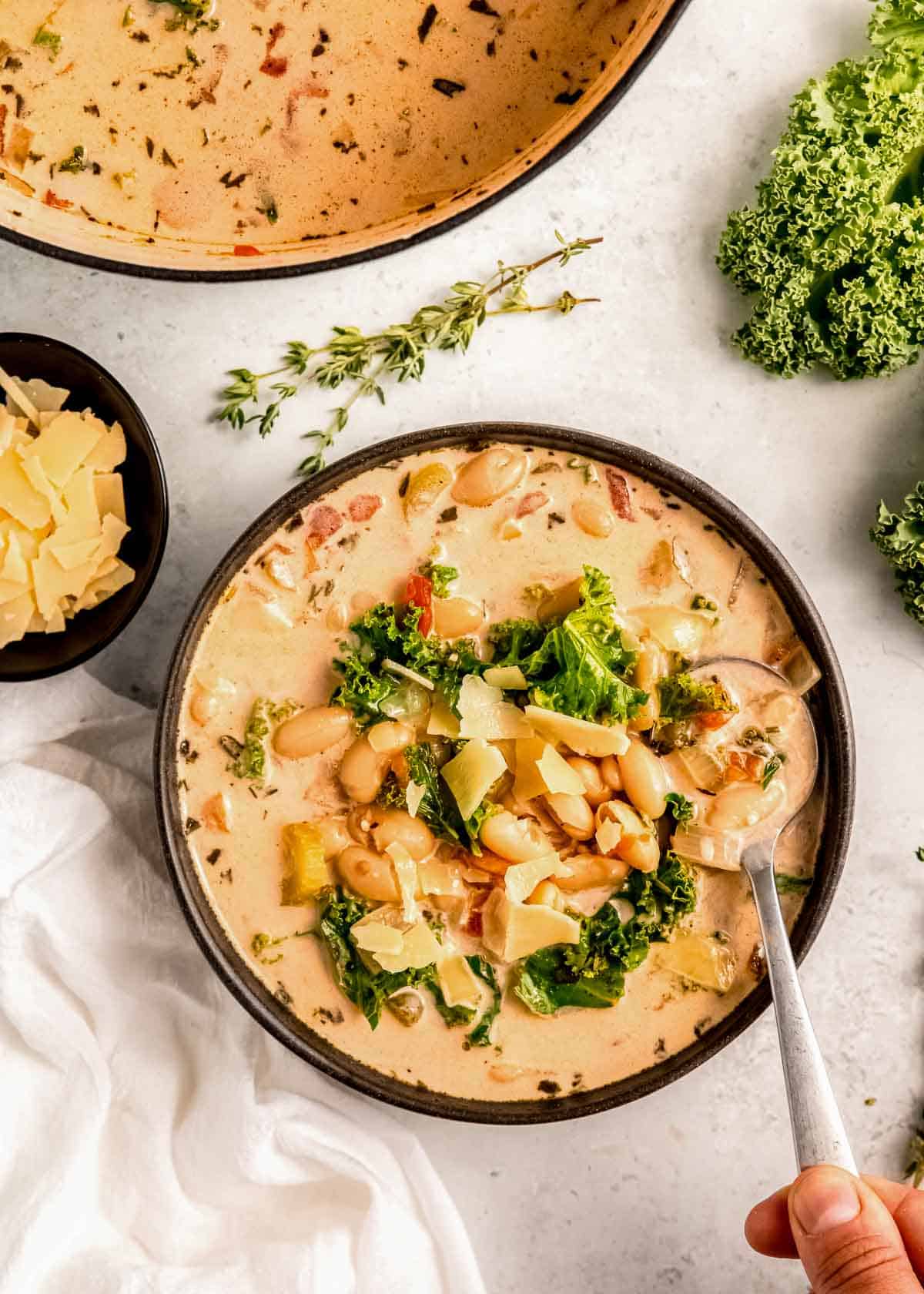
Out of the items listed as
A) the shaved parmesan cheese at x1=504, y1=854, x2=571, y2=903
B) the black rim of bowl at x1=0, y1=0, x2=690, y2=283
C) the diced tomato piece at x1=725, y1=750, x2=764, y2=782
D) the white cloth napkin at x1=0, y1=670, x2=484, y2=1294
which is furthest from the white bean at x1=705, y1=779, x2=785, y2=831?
the black rim of bowl at x1=0, y1=0, x2=690, y2=283

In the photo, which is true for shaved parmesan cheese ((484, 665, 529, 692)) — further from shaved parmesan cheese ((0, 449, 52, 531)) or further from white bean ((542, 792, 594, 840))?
shaved parmesan cheese ((0, 449, 52, 531))

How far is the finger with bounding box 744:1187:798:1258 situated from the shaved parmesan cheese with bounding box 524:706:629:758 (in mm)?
719

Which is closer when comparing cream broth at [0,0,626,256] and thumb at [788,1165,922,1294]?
thumb at [788,1165,922,1294]

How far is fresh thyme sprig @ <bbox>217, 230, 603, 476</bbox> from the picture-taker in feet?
6.70

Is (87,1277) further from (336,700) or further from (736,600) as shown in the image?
(736,600)

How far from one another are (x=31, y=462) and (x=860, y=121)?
4.72ft

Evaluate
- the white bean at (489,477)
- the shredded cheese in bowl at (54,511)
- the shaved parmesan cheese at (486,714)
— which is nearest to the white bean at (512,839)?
the shaved parmesan cheese at (486,714)

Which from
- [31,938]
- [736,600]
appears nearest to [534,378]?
[736,600]

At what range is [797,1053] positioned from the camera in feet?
5.70

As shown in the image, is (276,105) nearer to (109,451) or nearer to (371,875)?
(109,451)

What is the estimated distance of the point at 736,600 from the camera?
1858mm

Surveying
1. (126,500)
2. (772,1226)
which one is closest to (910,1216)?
(772,1226)

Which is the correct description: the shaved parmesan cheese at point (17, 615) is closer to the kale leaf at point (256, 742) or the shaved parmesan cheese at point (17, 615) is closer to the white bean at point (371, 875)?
the kale leaf at point (256, 742)

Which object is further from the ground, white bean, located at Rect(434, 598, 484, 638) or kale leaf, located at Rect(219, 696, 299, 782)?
white bean, located at Rect(434, 598, 484, 638)
